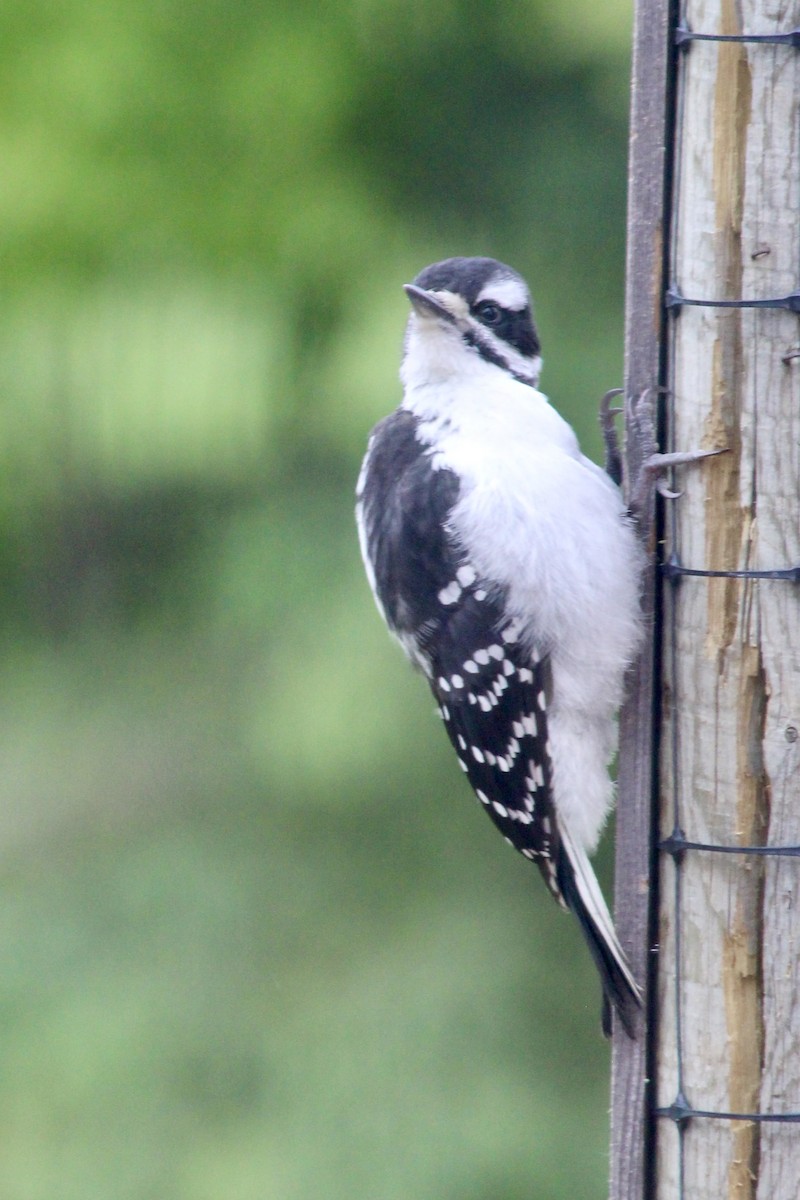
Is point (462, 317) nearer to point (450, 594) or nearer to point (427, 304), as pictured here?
point (427, 304)

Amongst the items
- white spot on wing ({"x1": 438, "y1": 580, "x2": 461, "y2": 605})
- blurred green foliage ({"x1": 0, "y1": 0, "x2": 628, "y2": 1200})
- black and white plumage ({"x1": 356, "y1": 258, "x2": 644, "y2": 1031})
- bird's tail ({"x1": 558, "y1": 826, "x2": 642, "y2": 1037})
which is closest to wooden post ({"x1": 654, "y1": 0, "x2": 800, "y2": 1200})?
bird's tail ({"x1": 558, "y1": 826, "x2": 642, "y2": 1037})

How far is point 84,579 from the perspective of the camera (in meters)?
5.58

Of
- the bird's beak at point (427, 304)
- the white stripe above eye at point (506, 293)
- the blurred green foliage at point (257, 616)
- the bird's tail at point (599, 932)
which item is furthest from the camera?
the blurred green foliage at point (257, 616)

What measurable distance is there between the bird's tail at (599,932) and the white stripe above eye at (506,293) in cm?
100

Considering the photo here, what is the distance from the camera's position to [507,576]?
261 cm

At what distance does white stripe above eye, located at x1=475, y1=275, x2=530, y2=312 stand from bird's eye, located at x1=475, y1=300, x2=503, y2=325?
0.04ft

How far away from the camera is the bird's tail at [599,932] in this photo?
233 cm

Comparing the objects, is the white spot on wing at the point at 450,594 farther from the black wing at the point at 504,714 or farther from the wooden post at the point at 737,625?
the wooden post at the point at 737,625

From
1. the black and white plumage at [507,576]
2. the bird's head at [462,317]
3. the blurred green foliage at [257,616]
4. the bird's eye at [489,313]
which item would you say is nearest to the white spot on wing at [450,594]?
the black and white plumage at [507,576]

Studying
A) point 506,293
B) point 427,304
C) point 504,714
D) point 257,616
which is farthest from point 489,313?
point 257,616

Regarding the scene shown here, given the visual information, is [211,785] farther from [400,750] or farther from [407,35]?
[407,35]

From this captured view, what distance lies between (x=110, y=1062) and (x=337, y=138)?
326 centimetres

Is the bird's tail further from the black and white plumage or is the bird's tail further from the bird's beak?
the bird's beak

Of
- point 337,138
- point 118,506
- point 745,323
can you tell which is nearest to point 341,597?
point 118,506
